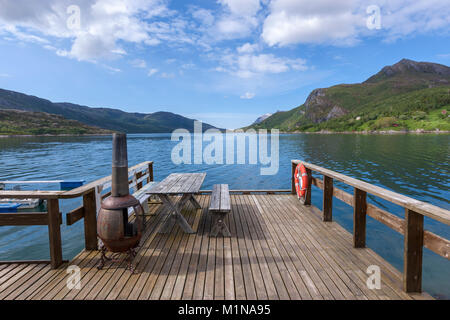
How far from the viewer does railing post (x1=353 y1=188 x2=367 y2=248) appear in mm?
3910

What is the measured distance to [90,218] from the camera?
151 inches

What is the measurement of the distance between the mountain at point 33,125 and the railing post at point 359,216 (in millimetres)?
122596

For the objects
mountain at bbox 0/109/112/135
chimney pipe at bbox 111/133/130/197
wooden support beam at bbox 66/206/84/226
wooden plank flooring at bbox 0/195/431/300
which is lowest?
wooden plank flooring at bbox 0/195/431/300

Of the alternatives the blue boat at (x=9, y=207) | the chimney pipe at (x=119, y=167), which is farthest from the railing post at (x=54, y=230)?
the blue boat at (x=9, y=207)

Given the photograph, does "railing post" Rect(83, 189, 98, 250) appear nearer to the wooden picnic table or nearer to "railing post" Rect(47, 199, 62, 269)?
"railing post" Rect(47, 199, 62, 269)

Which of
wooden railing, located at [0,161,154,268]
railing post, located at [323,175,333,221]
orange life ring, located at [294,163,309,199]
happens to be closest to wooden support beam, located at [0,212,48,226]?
wooden railing, located at [0,161,154,268]

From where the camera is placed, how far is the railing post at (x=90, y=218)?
12.3ft

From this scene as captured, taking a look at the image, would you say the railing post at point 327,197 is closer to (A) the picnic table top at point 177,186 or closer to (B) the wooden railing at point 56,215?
(A) the picnic table top at point 177,186

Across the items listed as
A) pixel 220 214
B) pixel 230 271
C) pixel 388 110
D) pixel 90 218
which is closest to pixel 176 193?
pixel 220 214

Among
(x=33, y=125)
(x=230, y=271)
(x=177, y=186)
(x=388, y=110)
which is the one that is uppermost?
(x=388, y=110)

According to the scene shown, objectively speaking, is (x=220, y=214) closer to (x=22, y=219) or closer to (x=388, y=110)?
(x=22, y=219)

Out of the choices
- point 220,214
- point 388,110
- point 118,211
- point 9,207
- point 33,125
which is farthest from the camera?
point 388,110

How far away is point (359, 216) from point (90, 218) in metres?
4.58

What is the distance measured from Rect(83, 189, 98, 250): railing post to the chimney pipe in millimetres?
924
